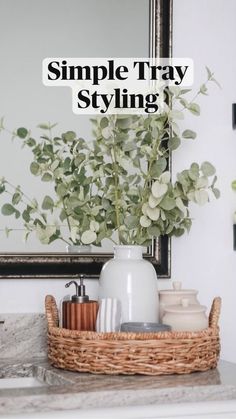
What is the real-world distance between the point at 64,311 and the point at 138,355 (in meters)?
0.25

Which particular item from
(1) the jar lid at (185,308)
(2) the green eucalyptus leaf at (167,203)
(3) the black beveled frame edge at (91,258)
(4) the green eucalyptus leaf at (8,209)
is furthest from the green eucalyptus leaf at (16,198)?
(1) the jar lid at (185,308)

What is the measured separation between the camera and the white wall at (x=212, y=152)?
2.18m

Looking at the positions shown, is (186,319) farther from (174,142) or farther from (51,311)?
(174,142)

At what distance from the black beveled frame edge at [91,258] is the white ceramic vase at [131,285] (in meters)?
0.17

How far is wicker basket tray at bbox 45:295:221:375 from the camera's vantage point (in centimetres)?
169

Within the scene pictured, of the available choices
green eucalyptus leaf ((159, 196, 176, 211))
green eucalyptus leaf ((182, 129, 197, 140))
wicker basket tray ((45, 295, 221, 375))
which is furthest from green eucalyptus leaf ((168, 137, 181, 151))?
wicker basket tray ((45, 295, 221, 375))

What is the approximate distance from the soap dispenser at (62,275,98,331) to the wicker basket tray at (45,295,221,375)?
0.24 feet

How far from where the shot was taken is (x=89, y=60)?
2121mm

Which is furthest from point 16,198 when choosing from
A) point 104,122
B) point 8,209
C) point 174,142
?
point 174,142

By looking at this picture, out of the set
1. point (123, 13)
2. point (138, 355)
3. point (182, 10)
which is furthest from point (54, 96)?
point (138, 355)

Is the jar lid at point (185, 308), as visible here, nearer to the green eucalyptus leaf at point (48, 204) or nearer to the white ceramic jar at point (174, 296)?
the white ceramic jar at point (174, 296)

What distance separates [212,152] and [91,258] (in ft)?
1.59

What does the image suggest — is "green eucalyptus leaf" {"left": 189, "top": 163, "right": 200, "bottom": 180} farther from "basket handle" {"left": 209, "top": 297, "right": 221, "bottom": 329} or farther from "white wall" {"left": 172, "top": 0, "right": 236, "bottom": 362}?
"basket handle" {"left": 209, "top": 297, "right": 221, "bottom": 329}

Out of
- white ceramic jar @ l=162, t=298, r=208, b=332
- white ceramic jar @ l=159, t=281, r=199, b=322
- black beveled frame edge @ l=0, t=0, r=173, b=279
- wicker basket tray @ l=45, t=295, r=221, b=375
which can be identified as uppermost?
black beveled frame edge @ l=0, t=0, r=173, b=279
